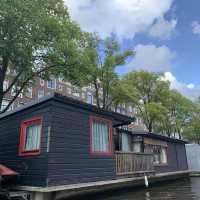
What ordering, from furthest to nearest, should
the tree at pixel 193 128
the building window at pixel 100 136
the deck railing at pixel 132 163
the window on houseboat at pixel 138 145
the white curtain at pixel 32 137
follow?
the tree at pixel 193 128, the window on houseboat at pixel 138 145, the deck railing at pixel 132 163, the building window at pixel 100 136, the white curtain at pixel 32 137

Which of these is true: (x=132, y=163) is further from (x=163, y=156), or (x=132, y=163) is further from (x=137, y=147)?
(x=163, y=156)

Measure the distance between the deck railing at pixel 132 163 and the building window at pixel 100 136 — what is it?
1.03 meters

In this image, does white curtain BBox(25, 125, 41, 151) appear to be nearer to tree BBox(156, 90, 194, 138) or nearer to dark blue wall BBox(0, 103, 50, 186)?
dark blue wall BBox(0, 103, 50, 186)

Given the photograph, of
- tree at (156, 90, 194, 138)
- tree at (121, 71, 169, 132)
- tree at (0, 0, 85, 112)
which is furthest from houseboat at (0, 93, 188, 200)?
tree at (156, 90, 194, 138)

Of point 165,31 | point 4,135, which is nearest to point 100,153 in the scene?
point 4,135

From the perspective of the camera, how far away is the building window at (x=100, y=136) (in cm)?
1056

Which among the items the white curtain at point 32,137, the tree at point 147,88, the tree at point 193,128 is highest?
the tree at point 147,88

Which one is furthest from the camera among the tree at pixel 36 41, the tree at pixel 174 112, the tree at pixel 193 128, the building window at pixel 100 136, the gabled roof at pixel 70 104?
the tree at pixel 193 128

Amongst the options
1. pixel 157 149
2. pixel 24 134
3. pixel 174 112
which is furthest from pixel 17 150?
pixel 174 112

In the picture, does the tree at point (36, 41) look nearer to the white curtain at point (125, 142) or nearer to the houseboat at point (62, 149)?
the houseboat at point (62, 149)

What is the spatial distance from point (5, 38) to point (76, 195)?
10378mm

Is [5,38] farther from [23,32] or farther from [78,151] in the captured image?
[78,151]

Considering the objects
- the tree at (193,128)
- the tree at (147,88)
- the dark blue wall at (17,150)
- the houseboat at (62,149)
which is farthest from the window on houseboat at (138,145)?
the tree at (193,128)

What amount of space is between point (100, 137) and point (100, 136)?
0.15 feet
